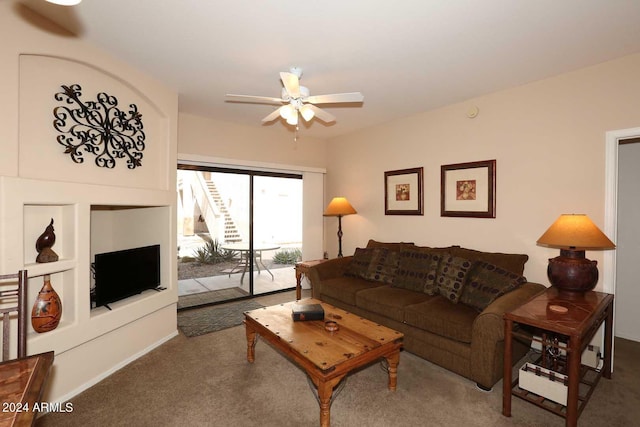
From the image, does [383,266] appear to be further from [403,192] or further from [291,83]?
[291,83]

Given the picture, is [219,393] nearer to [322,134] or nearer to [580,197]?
[580,197]

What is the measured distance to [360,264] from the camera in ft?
13.0

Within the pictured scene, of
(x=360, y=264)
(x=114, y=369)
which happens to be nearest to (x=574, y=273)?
(x=360, y=264)

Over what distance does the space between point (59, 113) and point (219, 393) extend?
2445 millimetres

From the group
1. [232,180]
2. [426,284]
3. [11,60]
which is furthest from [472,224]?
[11,60]

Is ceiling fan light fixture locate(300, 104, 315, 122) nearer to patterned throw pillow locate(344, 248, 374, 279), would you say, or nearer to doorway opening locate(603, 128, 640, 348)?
patterned throw pillow locate(344, 248, 374, 279)

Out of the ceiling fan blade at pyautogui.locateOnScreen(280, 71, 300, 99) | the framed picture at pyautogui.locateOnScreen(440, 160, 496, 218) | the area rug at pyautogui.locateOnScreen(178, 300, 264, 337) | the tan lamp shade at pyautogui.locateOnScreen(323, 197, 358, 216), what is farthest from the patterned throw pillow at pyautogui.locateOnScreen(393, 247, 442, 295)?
the ceiling fan blade at pyautogui.locateOnScreen(280, 71, 300, 99)

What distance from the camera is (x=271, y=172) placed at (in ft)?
16.4

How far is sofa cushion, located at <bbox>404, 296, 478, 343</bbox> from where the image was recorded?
2.48 meters

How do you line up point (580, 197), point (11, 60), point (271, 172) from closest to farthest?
point (11, 60) < point (580, 197) < point (271, 172)

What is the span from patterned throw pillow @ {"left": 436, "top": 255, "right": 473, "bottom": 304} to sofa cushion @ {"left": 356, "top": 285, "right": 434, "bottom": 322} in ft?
0.63

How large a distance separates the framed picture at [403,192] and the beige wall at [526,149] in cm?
10

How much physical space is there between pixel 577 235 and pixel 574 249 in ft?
0.92

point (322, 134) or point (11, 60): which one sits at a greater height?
point (322, 134)
